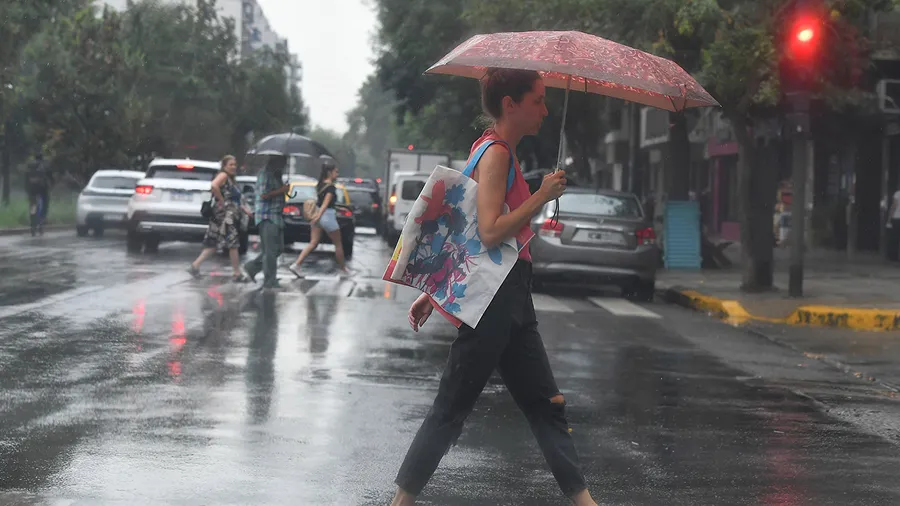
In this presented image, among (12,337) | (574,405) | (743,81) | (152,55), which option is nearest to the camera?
(574,405)

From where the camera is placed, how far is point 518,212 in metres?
4.61

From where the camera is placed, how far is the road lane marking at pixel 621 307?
1600 cm

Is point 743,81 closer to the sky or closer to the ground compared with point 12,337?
closer to the sky

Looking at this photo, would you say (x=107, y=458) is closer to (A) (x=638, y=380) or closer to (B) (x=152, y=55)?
(A) (x=638, y=380)

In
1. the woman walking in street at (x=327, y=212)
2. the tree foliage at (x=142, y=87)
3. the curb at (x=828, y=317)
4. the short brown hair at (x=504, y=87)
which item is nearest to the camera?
the short brown hair at (x=504, y=87)

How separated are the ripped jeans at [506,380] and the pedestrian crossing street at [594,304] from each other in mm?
10487

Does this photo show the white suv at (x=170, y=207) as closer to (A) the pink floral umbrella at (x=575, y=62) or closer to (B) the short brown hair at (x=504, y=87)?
(A) the pink floral umbrella at (x=575, y=62)

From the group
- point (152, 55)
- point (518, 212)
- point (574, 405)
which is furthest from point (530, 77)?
point (152, 55)

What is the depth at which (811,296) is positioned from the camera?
17.8 m

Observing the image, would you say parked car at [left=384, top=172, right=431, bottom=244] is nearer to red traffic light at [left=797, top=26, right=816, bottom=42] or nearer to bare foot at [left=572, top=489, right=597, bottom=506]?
red traffic light at [left=797, top=26, right=816, bottom=42]

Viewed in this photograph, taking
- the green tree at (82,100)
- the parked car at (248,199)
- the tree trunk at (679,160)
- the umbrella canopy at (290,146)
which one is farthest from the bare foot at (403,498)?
the green tree at (82,100)

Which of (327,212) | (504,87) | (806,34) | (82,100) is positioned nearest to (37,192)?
(327,212)

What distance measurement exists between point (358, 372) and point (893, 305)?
9172 millimetres

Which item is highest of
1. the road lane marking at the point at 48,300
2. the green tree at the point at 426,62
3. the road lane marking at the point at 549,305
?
the green tree at the point at 426,62
